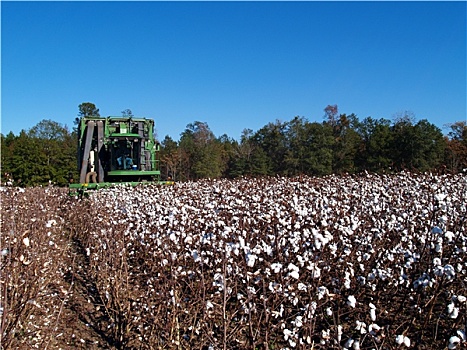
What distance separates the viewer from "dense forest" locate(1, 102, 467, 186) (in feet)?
105

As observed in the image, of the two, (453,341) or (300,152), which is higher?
(300,152)

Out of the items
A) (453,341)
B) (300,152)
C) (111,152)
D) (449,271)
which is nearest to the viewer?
(453,341)

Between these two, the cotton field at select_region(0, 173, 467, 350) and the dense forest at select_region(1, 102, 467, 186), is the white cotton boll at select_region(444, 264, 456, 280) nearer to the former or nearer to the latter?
the cotton field at select_region(0, 173, 467, 350)

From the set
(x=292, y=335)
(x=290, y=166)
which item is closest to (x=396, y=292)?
(x=292, y=335)

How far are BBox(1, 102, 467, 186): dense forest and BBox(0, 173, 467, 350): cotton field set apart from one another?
67.4ft

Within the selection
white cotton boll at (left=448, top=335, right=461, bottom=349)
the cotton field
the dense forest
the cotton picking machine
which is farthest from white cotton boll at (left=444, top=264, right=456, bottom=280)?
the dense forest

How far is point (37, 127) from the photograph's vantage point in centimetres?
5662

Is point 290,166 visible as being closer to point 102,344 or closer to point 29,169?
point 29,169

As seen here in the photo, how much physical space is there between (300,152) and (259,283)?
3624cm

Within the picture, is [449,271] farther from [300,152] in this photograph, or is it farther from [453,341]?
[300,152]

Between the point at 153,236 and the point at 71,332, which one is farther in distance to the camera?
the point at 153,236

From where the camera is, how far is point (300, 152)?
130 ft

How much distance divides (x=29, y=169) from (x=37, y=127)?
27855 mm

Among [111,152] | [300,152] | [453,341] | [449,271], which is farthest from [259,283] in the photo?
[300,152]
